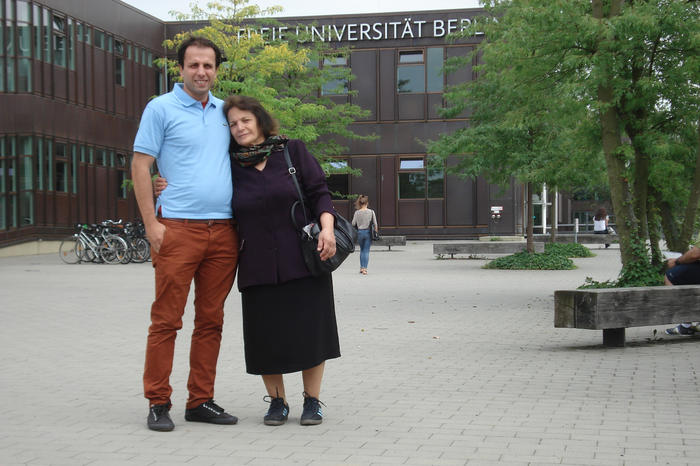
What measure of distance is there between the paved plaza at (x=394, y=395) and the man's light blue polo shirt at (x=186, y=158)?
1.23 m

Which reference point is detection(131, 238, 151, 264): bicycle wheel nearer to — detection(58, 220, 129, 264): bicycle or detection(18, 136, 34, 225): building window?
detection(58, 220, 129, 264): bicycle

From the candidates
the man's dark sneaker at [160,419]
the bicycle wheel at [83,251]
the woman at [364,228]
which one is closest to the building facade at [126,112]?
the bicycle wheel at [83,251]

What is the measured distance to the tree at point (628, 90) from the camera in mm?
10484

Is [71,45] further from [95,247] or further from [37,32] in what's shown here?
[95,247]

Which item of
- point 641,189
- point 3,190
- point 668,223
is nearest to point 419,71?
point 3,190

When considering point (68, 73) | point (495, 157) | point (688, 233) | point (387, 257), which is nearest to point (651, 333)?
point (688, 233)

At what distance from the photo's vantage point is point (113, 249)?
25.5 m

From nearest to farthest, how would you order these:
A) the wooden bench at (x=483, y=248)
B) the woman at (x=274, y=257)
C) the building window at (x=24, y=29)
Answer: the woman at (x=274, y=257), the wooden bench at (x=483, y=248), the building window at (x=24, y=29)

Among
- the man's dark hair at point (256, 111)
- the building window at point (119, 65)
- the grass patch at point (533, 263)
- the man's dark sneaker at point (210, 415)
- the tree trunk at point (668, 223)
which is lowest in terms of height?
the grass patch at point (533, 263)

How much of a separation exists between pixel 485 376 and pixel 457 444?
7.57 feet

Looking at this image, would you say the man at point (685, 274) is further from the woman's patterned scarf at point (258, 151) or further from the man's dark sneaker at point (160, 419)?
the man's dark sneaker at point (160, 419)

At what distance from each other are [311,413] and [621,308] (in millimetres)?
4128

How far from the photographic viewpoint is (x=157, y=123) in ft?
17.4

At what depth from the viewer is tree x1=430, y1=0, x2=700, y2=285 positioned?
413 inches
